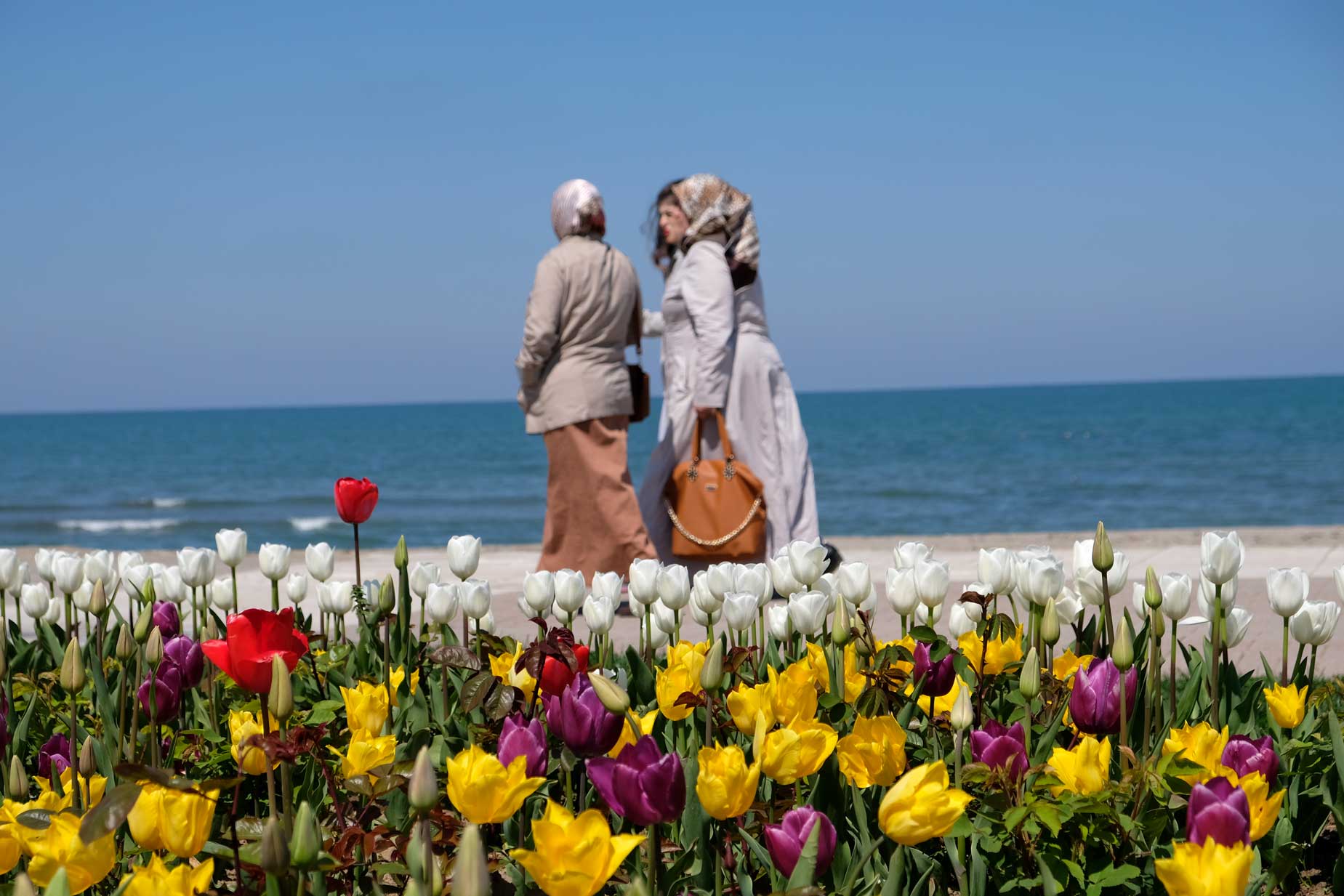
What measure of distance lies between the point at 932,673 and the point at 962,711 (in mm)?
356

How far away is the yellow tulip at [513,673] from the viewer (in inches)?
100

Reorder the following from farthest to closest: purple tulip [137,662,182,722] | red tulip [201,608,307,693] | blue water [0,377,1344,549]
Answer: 1. blue water [0,377,1344,549]
2. purple tulip [137,662,182,722]
3. red tulip [201,608,307,693]

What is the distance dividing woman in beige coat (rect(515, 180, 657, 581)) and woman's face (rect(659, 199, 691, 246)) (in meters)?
0.25

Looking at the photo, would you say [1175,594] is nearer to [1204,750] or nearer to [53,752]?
[1204,750]

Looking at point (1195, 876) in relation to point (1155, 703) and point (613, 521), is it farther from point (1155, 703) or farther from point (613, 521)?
point (613, 521)

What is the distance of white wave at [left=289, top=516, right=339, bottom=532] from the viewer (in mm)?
24594

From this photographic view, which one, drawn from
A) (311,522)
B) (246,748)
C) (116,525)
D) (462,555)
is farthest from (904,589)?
(116,525)

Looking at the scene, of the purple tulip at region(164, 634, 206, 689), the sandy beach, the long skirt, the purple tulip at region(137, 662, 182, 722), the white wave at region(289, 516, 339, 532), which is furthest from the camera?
the white wave at region(289, 516, 339, 532)

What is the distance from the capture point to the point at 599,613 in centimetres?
304

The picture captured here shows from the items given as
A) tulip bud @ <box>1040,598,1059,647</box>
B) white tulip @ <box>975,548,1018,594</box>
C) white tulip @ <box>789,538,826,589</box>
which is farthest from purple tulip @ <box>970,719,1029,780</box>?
white tulip @ <box>789,538,826,589</box>

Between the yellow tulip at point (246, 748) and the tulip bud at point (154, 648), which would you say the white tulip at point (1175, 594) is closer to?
the yellow tulip at point (246, 748)

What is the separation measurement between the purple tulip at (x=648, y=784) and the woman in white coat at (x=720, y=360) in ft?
16.2

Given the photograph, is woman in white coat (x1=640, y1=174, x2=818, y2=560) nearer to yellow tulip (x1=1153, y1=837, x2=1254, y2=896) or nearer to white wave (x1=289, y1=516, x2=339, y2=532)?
yellow tulip (x1=1153, y1=837, x2=1254, y2=896)

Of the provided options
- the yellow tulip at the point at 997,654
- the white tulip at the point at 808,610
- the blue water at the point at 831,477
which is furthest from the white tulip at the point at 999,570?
the blue water at the point at 831,477
